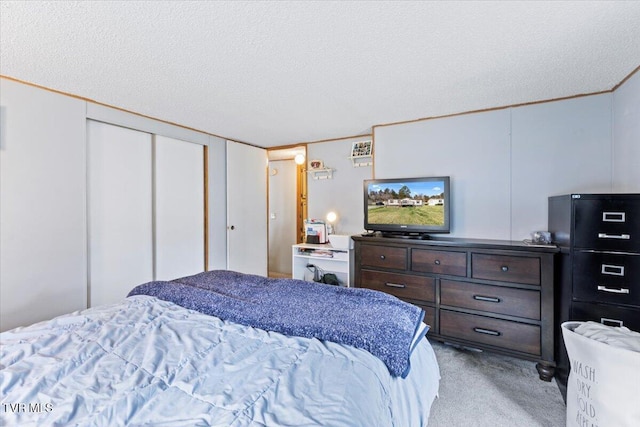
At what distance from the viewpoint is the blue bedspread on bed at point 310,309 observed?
122cm

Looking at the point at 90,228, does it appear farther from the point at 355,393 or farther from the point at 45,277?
the point at 355,393

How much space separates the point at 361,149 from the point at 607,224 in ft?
8.17

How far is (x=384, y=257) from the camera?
9.61ft

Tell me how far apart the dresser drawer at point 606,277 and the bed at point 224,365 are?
4.28 feet

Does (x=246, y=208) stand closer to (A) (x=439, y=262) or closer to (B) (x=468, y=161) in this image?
(A) (x=439, y=262)

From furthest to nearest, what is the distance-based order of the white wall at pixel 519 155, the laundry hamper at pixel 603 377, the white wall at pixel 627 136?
the white wall at pixel 519 155, the white wall at pixel 627 136, the laundry hamper at pixel 603 377

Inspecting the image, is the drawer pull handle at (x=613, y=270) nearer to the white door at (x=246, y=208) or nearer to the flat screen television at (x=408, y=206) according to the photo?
the flat screen television at (x=408, y=206)

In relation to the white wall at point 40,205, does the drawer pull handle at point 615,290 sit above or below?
below

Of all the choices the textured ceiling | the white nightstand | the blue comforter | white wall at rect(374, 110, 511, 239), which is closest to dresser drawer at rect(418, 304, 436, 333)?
white wall at rect(374, 110, 511, 239)

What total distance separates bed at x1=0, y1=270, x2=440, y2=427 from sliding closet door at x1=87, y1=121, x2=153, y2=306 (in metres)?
1.59

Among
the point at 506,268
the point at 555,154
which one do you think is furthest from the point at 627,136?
the point at 506,268

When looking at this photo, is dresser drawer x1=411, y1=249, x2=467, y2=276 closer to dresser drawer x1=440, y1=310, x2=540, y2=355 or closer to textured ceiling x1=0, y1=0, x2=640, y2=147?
dresser drawer x1=440, y1=310, x2=540, y2=355

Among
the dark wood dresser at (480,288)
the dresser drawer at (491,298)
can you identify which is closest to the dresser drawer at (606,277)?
the dark wood dresser at (480,288)

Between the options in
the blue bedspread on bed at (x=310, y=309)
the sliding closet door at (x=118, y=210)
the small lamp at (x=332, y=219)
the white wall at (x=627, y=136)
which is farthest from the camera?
the small lamp at (x=332, y=219)
